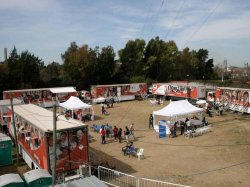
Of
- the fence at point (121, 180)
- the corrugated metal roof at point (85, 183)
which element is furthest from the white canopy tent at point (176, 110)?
the corrugated metal roof at point (85, 183)

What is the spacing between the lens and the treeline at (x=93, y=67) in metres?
46.6

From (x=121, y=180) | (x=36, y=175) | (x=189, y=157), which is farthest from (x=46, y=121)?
(x=189, y=157)

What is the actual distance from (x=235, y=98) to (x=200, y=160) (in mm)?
18636

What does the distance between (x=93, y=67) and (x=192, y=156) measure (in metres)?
38.6

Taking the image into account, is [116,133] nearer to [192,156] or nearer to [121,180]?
[192,156]

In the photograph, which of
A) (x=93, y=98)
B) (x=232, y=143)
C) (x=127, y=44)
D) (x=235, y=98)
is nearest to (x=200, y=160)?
(x=232, y=143)

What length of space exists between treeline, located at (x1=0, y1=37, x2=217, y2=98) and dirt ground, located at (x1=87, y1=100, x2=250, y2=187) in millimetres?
27926

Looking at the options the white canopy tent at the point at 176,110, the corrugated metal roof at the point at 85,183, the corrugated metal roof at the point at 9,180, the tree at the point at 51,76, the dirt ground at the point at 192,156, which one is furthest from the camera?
the tree at the point at 51,76

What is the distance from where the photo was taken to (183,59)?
259 feet

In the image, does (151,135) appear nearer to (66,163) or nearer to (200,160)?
(200,160)

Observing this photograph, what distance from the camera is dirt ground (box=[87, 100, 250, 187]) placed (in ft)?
45.5

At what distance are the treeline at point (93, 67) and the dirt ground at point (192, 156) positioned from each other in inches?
1099

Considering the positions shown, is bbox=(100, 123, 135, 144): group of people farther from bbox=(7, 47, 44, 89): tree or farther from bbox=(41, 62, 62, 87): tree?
bbox=(41, 62, 62, 87): tree

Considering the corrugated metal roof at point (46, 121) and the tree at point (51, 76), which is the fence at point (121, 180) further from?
the tree at point (51, 76)
